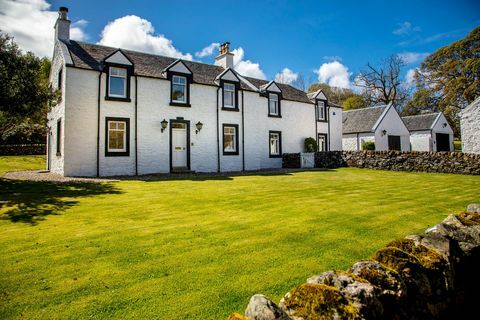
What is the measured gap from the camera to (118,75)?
17.8 metres

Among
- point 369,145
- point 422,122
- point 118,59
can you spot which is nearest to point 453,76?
point 422,122

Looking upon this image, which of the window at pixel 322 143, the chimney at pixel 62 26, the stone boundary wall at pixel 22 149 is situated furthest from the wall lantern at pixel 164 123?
the stone boundary wall at pixel 22 149

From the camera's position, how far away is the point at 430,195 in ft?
31.4

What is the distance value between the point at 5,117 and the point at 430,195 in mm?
19831

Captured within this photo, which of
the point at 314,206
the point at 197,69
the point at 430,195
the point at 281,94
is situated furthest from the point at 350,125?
the point at 314,206

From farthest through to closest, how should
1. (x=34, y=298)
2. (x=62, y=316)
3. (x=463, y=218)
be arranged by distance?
(x=463, y=218) → (x=34, y=298) → (x=62, y=316)

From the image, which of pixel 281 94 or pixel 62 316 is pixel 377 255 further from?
pixel 281 94

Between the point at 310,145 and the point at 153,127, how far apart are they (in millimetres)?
14591

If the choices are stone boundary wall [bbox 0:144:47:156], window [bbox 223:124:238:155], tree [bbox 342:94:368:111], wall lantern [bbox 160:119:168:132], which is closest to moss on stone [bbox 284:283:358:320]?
wall lantern [bbox 160:119:168:132]

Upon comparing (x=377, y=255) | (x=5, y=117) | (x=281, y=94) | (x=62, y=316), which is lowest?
(x=62, y=316)

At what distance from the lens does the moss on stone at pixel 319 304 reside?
6.55ft

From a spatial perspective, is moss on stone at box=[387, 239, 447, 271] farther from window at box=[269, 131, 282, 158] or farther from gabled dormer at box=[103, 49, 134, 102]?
window at box=[269, 131, 282, 158]

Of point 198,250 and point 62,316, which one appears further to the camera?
point 198,250

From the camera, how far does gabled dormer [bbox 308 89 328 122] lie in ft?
95.1
